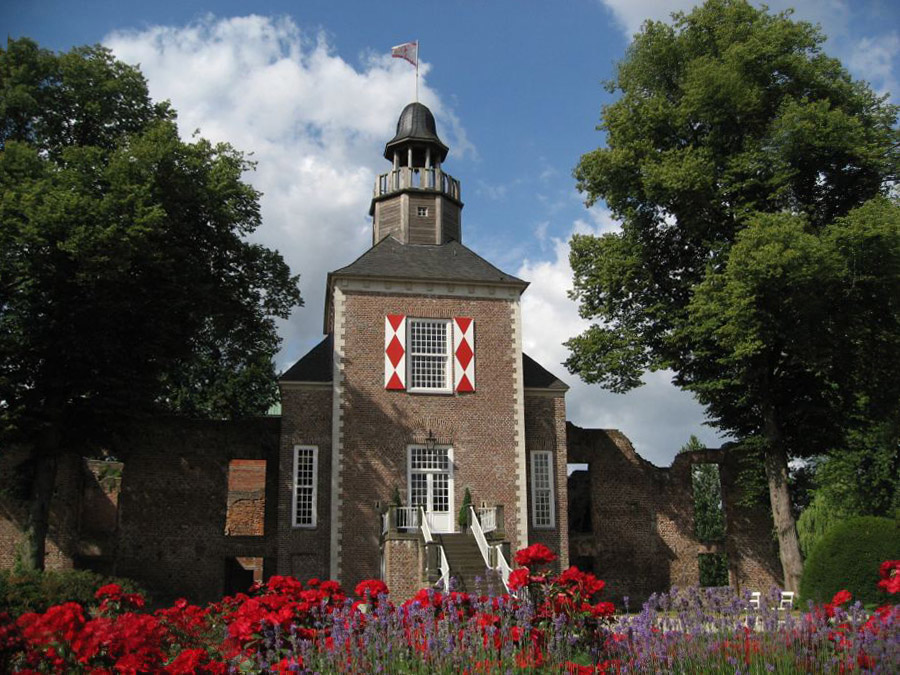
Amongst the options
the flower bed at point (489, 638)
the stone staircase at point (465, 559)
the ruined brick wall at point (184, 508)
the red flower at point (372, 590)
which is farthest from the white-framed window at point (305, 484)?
the flower bed at point (489, 638)

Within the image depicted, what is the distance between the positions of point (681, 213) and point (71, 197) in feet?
48.8

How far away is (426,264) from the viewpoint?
23234mm

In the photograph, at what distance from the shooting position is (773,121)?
2030cm

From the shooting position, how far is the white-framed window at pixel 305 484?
20875 mm

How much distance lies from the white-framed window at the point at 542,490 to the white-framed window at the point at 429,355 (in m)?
3.31

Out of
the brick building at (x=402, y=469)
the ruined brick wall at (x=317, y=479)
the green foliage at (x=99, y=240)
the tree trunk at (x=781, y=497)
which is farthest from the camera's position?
the tree trunk at (x=781, y=497)

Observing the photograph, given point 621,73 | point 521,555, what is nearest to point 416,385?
point 621,73

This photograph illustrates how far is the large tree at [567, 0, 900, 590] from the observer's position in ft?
62.3

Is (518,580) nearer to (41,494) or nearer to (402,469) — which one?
(402,469)

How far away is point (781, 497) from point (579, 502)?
23.9 feet

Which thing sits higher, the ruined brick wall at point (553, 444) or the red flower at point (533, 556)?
the ruined brick wall at point (553, 444)

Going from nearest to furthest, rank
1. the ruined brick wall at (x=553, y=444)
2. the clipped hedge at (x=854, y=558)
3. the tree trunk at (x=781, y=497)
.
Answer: the clipped hedge at (x=854, y=558)
the tree trunk at (x=781, y=497)
the ruined brick wall at (x=553, y=444)

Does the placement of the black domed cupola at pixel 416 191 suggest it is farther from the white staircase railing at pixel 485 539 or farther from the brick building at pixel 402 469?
the white staircase railing at pixel 485 539

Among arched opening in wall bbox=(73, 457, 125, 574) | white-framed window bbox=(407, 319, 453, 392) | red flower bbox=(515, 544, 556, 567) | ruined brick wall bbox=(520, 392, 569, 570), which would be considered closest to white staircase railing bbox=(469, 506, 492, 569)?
ruined brick wall bbox=(520, 392, 569, 570)
